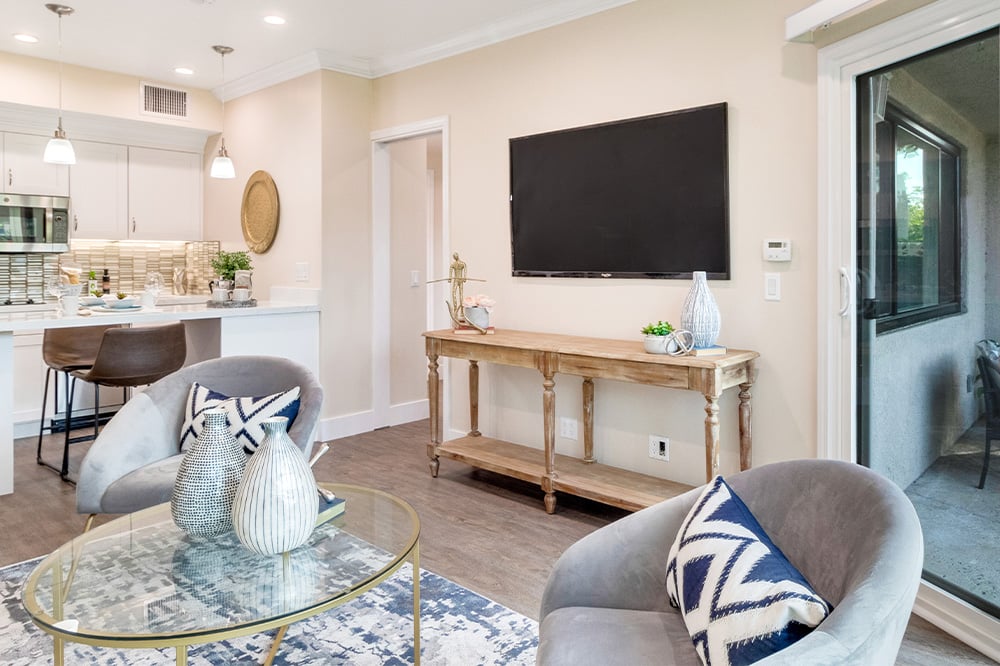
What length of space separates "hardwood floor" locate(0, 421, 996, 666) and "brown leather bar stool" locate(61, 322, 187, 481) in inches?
24.8

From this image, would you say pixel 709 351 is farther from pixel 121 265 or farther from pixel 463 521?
pixel 121 265

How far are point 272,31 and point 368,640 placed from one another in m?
3.72

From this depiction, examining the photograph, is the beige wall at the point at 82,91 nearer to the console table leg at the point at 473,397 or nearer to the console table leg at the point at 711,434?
the console table leg at the point at 473,397

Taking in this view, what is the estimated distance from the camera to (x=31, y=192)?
5.18m

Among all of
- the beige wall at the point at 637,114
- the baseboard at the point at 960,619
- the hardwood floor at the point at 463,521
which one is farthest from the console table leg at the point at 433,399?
the baseboard at the point at 960,619

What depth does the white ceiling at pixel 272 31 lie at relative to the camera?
3881 millimetres

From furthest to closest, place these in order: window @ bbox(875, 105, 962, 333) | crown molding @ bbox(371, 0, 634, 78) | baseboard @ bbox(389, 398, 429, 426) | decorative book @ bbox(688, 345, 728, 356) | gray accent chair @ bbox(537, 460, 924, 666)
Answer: baseboard @ bbox(389, 398, 429, 426), crown molding @ bbox(371, 0, 634, 78), decorative book @ bbox(688, 345, 728, 356), window @ bbox(875, 105, 962, 333), gray accent chair @ bbox(537, 460, 924, 666)

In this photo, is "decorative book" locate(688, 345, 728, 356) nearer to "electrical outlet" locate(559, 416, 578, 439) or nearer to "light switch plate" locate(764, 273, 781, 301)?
"light switch plate" locate(764, 273, 781, 301)

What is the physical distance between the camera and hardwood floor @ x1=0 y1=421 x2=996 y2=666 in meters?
2.58

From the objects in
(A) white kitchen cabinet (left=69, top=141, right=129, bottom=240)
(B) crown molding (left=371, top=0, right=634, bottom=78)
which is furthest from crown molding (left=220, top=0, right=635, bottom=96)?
(A) white kitchen cabinet (left=69, top=141, right=129, bottom=240)

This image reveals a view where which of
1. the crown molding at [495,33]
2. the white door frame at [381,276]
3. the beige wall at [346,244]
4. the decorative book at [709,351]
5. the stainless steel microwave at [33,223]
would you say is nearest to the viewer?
the decorative book at [709,351]

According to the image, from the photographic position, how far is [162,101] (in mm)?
5555

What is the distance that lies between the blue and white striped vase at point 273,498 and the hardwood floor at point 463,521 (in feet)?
3.62

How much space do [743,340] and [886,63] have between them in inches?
49.0
